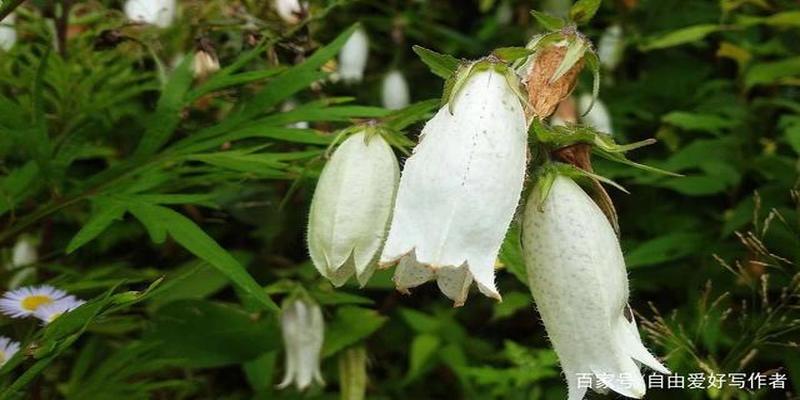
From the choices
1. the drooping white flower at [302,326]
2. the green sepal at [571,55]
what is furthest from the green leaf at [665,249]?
the green sepal at [571,55]

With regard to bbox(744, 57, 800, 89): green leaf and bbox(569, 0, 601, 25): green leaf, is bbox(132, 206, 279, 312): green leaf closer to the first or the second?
bbox(569, 0, 601, 25): green leaf

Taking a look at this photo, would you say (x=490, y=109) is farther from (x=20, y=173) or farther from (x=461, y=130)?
(x=20, y=173)

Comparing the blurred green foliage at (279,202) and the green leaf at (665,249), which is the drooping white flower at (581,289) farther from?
the green leaf at (665,249)

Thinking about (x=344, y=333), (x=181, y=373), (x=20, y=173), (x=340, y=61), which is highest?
(x=20, y=173)

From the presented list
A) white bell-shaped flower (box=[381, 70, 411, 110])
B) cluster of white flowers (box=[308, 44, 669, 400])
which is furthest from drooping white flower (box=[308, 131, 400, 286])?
white bell-shaped flower (box=[381, 70, 411, 110])

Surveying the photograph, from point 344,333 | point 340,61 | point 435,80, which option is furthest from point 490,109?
point 435,80
